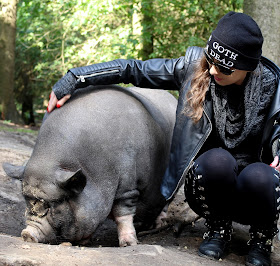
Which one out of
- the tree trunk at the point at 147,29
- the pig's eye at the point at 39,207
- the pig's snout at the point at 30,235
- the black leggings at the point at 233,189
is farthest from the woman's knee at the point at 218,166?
the tree trunk at the point at 147,29

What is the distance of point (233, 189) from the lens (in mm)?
3260

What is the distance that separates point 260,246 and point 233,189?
1.40ft

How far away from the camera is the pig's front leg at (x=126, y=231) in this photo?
3.56 metres

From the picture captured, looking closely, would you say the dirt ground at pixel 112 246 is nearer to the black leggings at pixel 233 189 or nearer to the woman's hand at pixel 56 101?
the black leggings at pixel 233 189

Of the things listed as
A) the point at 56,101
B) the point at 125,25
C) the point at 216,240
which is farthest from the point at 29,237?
the point at 125,25

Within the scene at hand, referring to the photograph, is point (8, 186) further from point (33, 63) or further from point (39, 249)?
point (33, 63)

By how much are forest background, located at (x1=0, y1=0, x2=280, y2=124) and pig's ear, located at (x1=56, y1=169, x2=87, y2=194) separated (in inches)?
142

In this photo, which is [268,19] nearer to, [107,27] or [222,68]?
[222,68]

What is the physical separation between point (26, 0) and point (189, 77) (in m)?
9.24

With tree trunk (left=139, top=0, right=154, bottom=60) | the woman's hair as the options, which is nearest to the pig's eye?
the woman's hair

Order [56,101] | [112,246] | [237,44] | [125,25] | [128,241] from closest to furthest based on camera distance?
[237,44]
[128,241]
[56,101]
[112,246]
[125,25]

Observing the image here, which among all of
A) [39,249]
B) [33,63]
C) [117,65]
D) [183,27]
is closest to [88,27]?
[183,27]

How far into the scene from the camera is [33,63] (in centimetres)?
1522

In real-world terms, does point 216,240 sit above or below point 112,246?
above
